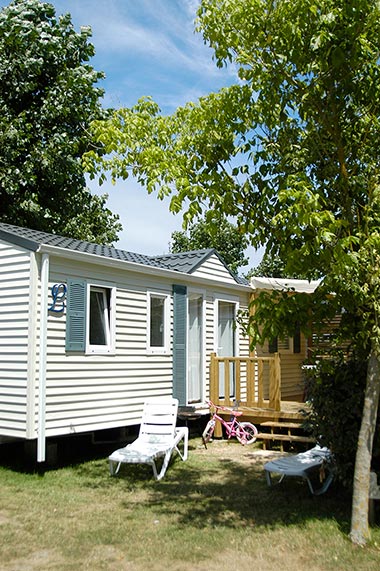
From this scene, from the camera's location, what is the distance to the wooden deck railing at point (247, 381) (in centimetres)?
1042

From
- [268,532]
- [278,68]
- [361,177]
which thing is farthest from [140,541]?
[278,68]

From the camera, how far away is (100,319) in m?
9.25

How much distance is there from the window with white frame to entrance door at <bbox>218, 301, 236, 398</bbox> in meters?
3.39

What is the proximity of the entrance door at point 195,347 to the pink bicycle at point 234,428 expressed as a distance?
612 millimetres

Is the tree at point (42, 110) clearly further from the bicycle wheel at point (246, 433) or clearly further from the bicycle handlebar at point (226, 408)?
the bicycle wheel at point (246, 433)

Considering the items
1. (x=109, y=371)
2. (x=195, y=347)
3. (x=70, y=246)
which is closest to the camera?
(x=70, y=246)

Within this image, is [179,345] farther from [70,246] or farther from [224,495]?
[224,495]

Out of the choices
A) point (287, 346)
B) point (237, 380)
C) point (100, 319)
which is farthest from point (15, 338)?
point (287, 346)

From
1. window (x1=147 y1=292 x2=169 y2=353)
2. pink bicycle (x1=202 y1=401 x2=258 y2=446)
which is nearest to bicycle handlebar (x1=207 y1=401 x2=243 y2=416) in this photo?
pink bicycle (x1=202 y1=401 x2=258 y2=446)

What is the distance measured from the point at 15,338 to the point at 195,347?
4259 mm

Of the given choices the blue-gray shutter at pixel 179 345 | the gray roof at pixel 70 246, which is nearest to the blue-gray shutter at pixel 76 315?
the gray roof at pixel 70 246

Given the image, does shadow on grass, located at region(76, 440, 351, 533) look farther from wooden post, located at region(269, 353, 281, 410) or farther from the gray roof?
the gray roof

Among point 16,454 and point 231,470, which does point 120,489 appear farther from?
point 16,454

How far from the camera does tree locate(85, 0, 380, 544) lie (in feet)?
16.1
